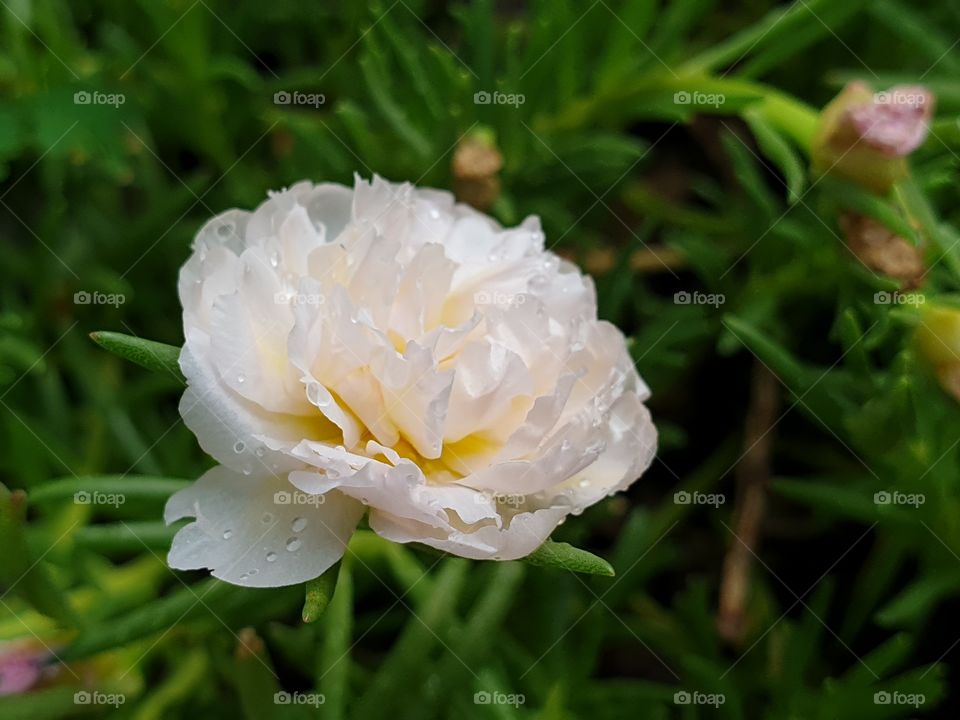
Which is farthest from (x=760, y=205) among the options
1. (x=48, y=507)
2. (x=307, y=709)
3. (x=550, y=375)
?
(x=48, y=507)

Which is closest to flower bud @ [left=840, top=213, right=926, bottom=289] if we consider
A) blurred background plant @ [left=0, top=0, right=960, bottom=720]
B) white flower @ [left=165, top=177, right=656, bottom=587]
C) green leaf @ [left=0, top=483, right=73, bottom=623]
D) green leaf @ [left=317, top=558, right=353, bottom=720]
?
blurred background plant @ [left=0, top=0, right=960, bottom=720]

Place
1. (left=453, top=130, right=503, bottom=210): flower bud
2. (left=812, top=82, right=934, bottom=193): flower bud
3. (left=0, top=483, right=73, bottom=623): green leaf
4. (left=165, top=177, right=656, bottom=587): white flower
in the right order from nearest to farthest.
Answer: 1. (left=165, top=177, right=656, bottom=587): white flower
2. (left=0, top=483, right=73, bottom=623): green leaf
3. (left=812, top=82, right=934, bottom=193): flower bud
4. (left=453, top=130, right=503, bottom=210): flower bud

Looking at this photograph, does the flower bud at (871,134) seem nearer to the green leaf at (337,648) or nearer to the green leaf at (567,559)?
the green leaf at (567,559)

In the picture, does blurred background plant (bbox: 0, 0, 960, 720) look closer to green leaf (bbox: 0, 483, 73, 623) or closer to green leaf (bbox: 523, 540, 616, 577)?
green leaf (bbox: 0, 483, 73, 623)

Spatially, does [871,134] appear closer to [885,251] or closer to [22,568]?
[885,251]

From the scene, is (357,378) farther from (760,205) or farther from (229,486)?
(760,205)

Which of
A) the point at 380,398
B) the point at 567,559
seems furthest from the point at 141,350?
the point at 567,559
